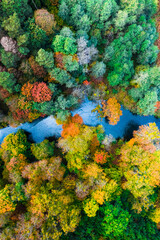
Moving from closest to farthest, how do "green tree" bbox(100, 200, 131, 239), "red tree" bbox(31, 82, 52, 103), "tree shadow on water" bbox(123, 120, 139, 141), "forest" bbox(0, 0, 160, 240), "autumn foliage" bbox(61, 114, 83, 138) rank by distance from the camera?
1. "forest" bbox(0, 0, 160, 240)
2. "red tree" bbox(31, 82, 52, 103)
3. "green tree" bbox(100, 200, 131, 239)
4. "autumn foliage" bbox(61, 114, 83, 138)
5. "tree shadow on water" bbox(123, 120, 139, 141)

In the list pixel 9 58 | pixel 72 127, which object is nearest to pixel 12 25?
pixel 9 58

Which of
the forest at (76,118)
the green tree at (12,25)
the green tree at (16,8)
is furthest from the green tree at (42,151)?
the green tree at (16,8)

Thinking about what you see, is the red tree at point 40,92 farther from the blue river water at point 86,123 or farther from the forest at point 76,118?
the blue river water at point 86,123

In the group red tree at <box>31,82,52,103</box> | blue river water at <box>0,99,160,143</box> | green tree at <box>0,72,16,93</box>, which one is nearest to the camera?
green tree at <box>0,72,16,93</box>

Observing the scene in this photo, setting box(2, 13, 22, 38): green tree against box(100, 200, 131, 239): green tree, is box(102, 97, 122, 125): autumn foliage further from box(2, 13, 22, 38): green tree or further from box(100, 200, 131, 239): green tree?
box(2, 13, 22, 38): green tree

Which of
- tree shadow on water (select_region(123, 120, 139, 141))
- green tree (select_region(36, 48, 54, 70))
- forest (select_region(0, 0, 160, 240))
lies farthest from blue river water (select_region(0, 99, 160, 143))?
green tree (select_region(36, 48, 54, 70))

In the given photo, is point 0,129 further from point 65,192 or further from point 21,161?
point 65,192
